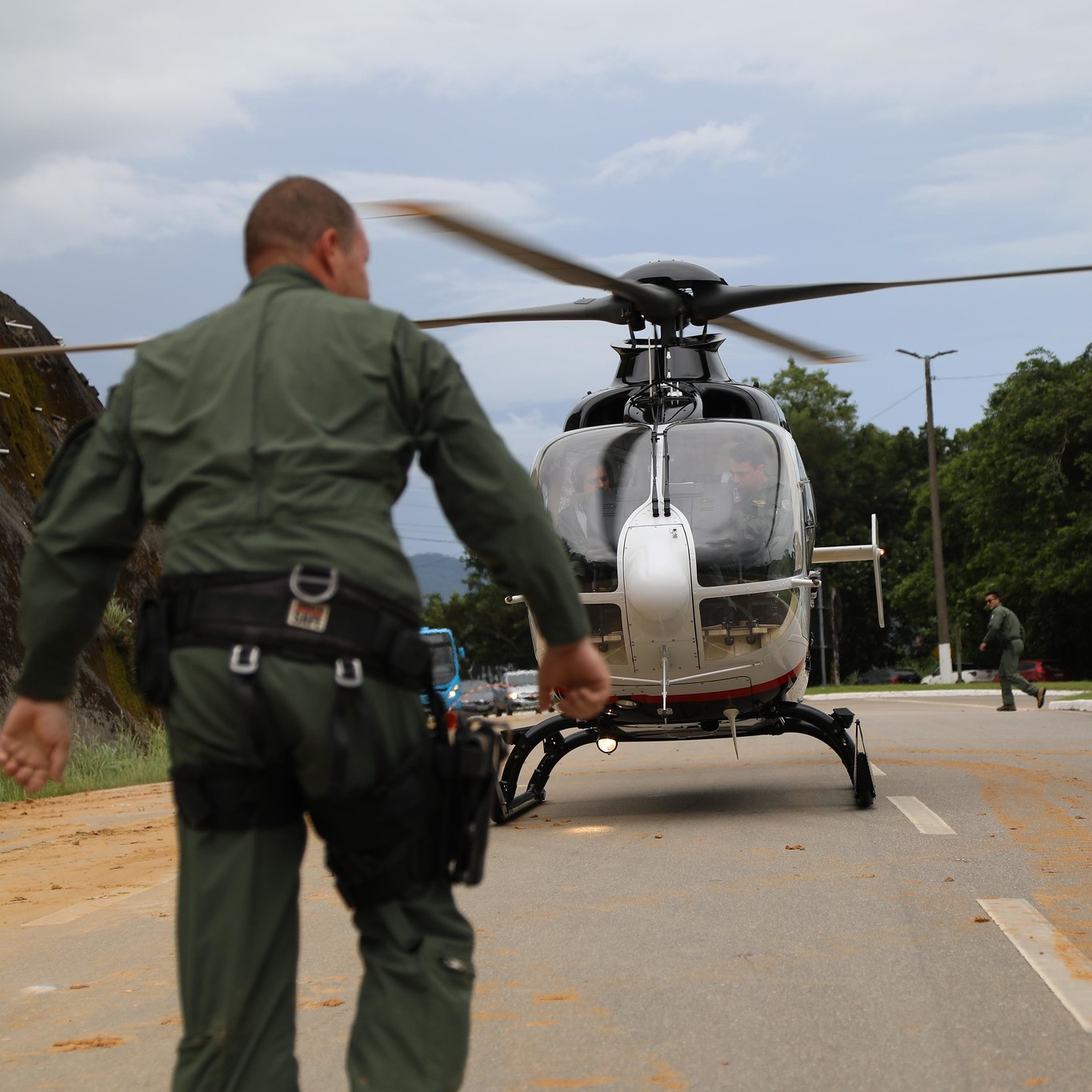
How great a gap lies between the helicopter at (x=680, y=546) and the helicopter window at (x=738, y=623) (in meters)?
0.01

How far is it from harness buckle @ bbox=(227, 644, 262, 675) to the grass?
43.9 feet

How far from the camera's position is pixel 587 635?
301 centimetres

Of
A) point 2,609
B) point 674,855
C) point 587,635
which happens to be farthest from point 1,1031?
point 2,609

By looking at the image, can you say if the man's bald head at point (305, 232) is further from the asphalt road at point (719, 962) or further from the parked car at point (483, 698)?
the parked car at point (483, 698)

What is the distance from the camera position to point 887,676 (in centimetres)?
7981

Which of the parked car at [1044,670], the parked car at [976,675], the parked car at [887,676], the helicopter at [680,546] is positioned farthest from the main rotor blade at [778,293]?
the parked car at [887,676]

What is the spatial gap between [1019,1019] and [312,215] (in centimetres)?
302

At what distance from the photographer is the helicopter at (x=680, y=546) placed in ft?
32.3

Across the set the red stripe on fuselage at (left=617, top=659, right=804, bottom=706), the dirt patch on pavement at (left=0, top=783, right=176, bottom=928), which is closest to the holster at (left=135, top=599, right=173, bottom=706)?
the dirt patch on pavement at (left=0, top=783, right=176, bottom=928)

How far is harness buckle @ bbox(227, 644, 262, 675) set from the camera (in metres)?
2.67

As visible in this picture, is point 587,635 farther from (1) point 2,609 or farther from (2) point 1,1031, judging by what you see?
(1) point 2,609

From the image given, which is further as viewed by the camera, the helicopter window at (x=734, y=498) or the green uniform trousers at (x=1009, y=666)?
the green uniform trousers at (x=1009, y=666)

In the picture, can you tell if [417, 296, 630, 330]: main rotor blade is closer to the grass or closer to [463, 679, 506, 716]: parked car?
the grass

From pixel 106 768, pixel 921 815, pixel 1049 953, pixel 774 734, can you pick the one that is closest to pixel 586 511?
pixel 774 734
